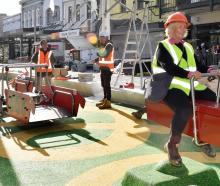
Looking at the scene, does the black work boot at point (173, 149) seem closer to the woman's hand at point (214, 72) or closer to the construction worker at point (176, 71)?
the construction worker at point (176, 71)

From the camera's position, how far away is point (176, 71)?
14.0ft

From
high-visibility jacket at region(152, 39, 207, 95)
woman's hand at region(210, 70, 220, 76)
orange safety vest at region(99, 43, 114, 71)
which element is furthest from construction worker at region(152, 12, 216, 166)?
orange safety vest at region(99, 43, 114, 71)

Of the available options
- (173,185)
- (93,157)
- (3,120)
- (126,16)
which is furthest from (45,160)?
(126,16)

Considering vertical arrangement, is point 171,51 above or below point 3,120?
above

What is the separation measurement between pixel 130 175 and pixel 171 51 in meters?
1.35

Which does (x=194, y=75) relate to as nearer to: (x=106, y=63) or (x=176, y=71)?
(x=176, y=71)

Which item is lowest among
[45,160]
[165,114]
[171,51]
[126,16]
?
[45,160]

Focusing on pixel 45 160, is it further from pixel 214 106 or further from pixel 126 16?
pixel 126 16

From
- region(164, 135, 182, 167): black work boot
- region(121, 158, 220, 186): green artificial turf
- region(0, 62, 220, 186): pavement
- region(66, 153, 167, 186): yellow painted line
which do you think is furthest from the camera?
region(0, 62, 220, 186): pavement

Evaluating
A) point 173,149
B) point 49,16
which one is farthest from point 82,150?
point 49,16

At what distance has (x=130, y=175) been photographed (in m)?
4.26

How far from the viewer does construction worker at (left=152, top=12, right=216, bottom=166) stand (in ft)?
14.1

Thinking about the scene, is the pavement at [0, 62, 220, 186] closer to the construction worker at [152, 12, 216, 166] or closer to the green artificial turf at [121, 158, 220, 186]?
the green artificial turf at [121, 158, 220, 186]

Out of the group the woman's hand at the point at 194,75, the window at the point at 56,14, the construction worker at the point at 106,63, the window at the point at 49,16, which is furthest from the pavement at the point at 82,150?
the window at the point at 49,16
